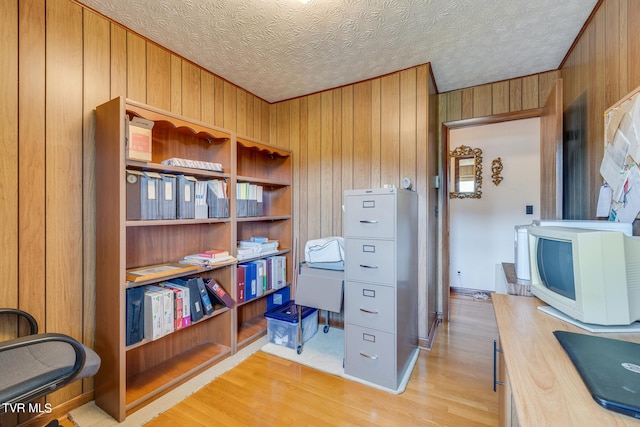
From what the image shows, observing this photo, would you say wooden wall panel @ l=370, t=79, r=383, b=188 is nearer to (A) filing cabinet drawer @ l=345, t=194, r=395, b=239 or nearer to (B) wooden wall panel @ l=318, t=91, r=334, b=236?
(B) wooden wall panel @ l=318, t=91, r=334, b=236

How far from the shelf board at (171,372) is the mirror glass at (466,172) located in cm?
353

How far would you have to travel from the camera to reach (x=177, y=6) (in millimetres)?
1617

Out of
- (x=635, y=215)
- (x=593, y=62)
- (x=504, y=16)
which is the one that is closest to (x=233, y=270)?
(x=635, y=215)

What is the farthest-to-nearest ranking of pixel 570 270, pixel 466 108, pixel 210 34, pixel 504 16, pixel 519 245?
pixel 466 108 < pixel 210 34 < pixel 504 16 < pixel 519 245 < pixel 570 270

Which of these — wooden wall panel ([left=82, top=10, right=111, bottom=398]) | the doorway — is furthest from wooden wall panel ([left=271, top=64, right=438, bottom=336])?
wooden wall panel ([left=82, top=10, right=111, bottom=398])

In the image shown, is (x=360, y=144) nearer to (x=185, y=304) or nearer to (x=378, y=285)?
(x=378, y=285)

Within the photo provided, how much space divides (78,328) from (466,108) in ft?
11.6

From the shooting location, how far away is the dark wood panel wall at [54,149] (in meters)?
1.39

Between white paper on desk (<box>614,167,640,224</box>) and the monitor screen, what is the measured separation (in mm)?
382

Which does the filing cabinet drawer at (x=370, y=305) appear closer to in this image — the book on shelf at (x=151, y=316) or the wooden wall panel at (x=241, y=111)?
the book on shelf at (x=151, y=316)

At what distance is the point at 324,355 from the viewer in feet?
7.16

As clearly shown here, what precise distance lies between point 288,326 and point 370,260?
97 cm

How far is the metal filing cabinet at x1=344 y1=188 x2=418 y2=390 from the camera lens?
1.80m

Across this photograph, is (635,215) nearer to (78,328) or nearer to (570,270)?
(570,270)
